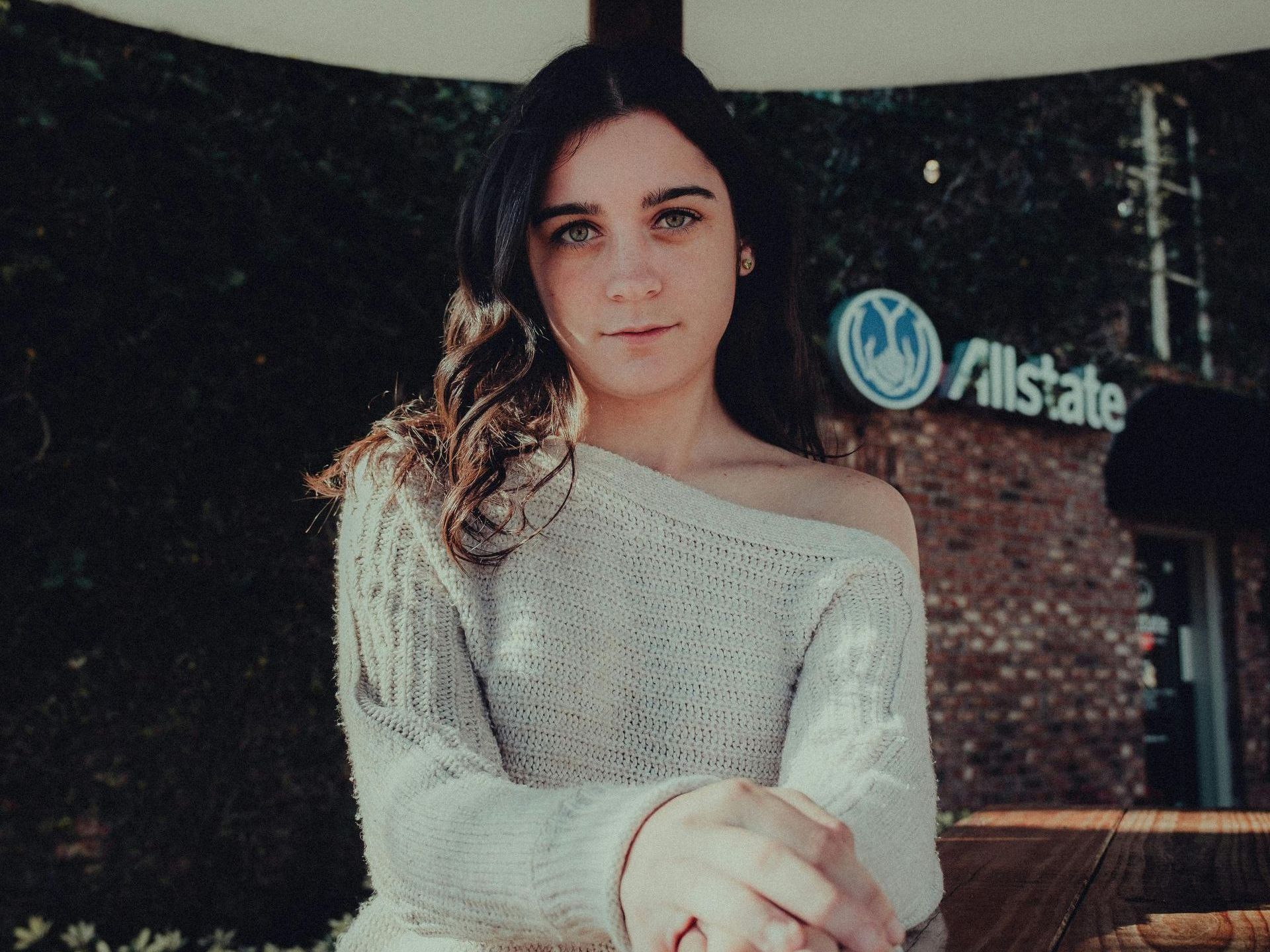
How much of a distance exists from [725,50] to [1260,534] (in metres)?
8.12

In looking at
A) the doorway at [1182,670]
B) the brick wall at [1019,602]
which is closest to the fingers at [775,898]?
the brick wall at [1019,602]

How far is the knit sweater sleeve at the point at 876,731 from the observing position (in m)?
1.13

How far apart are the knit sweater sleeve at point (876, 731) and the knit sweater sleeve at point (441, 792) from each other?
193 millimetres

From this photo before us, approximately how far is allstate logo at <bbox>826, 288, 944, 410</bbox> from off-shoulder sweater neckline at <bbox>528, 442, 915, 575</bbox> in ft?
15.0

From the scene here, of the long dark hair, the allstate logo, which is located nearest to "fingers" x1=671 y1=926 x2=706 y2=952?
the long dark hair

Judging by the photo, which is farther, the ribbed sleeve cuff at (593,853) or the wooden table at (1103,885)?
the wooden table at (1103,885)

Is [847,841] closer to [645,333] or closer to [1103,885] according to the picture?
[645,333]

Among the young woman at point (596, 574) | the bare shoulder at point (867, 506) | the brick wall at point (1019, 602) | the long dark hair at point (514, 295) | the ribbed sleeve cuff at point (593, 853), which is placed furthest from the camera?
the brick wall at point (1019, 602)

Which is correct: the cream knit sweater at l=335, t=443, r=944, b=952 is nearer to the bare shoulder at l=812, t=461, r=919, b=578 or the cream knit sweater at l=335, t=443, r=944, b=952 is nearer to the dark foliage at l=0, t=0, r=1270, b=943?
the bare shoulder at l=812, t=461, r=919, b=578

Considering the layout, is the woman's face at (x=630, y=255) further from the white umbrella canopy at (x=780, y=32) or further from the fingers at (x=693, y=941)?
the fingers at (x=693, y=941)

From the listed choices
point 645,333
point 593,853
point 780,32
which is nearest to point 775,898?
point 593,853

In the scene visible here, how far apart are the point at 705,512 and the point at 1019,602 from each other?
5.93 m

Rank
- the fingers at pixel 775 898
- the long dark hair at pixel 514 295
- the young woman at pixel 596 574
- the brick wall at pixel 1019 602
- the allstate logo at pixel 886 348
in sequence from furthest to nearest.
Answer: the brick wall at pixel 1019 602
the allstate logo at pixel 886 348
the long dark hair at pixel 514 295
the young woman at pixel 596 574
the fingers at pixel 775 898

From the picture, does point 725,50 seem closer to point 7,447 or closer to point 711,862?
point 711,862
